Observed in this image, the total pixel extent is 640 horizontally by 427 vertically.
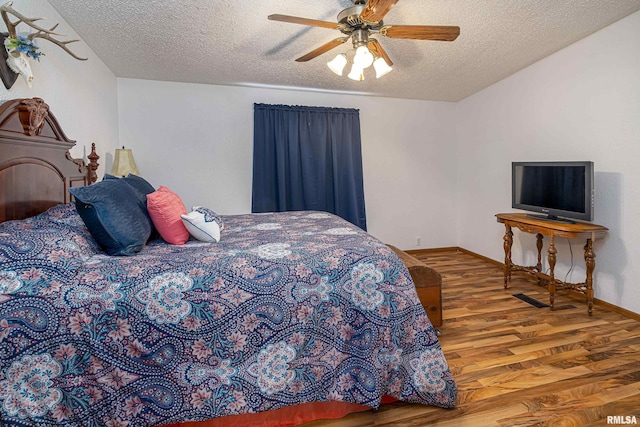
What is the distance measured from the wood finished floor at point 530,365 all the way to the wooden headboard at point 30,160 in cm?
190

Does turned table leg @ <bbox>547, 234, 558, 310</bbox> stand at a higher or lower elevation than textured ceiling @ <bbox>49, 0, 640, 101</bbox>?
lower

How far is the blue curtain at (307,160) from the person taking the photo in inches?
161

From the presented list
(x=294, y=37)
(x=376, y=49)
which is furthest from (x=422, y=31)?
(x=294, y=37)

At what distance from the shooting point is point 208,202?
4070mm

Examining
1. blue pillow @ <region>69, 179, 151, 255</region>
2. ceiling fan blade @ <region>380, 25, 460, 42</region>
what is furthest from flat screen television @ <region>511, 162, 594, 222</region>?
blue pillow @ <region>69, 179, 151, 255</region>

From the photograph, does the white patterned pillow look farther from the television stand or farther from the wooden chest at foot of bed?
the television stand

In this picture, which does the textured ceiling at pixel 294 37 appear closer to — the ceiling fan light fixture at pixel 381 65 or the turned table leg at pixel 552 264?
the ceiling fan light fixture at pixel 381 65

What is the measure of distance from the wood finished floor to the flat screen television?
2.78 ft

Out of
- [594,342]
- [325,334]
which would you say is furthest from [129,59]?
[594,342]

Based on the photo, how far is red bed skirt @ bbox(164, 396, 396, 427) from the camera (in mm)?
1449

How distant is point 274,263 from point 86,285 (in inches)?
30.7

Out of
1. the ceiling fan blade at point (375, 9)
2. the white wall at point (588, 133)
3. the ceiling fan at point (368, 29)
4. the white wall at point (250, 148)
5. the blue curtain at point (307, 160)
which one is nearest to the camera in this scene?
the ceiling fan blade at point (375, 9)

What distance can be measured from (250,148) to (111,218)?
264cm

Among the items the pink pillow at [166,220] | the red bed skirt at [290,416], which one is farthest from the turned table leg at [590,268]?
the pink pillow at [166,220]
